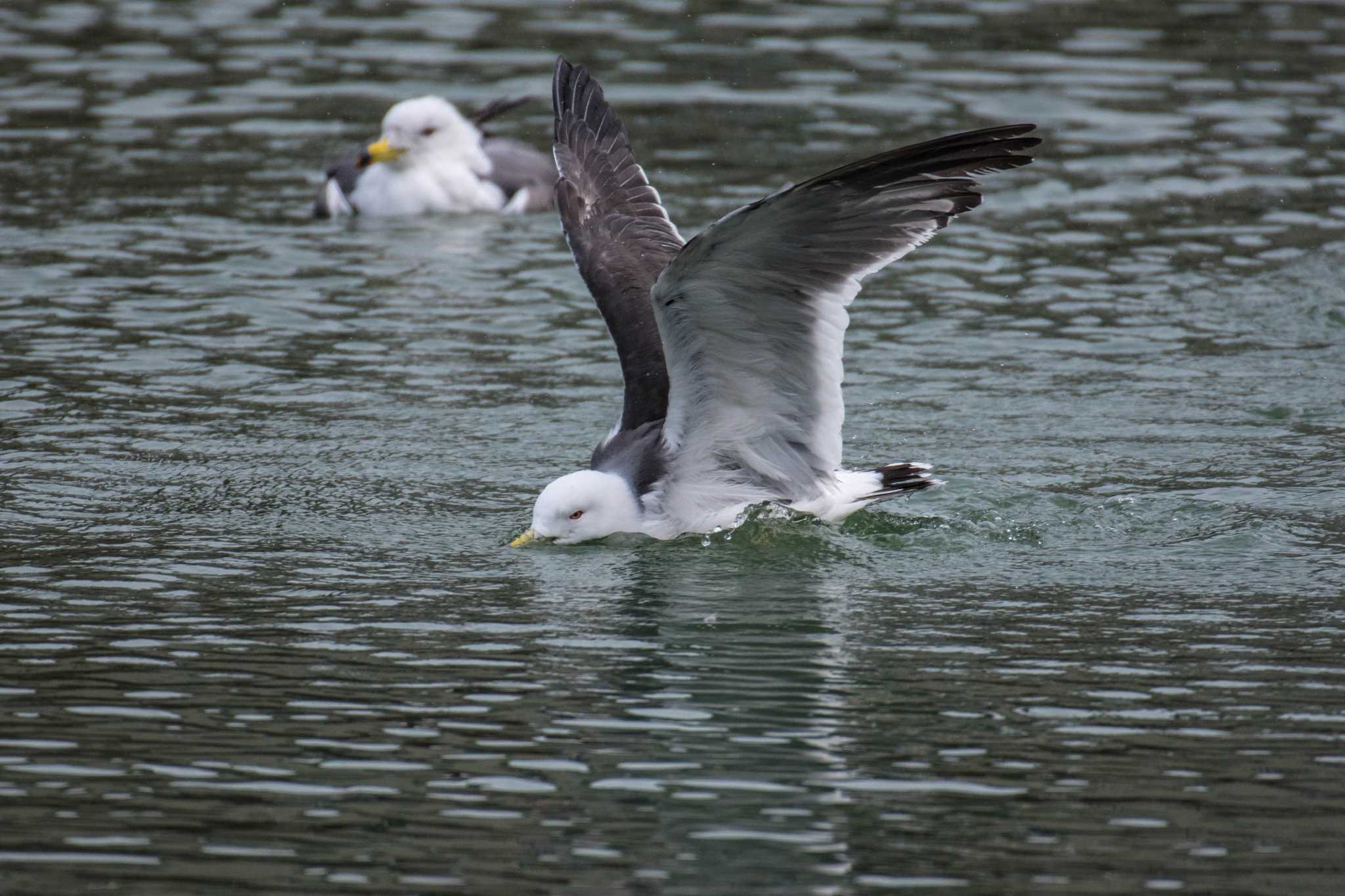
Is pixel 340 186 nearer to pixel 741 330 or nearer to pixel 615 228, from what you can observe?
pixel 615 228

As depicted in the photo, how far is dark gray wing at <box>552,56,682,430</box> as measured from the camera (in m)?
8.59

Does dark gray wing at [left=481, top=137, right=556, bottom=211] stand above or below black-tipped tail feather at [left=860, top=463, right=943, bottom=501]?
above

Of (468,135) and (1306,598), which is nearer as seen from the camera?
(1306,598)

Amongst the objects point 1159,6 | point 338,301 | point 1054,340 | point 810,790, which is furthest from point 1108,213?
point 810,790

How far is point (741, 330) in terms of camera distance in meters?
7.70

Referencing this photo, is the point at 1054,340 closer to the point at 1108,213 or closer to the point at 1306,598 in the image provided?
the point at 1108,213

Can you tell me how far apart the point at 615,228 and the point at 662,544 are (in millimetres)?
1699

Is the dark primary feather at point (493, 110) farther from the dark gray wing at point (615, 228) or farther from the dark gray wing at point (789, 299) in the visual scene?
the dark gray wing at point (789, 299)

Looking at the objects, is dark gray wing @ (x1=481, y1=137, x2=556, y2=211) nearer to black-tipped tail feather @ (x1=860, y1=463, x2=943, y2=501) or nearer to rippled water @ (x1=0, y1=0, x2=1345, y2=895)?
rippled water @ (x1=0, y1=0, x2=1345, y2=895)

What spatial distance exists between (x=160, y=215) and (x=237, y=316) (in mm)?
2376

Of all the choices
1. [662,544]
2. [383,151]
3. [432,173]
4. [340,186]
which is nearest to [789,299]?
[662,544]

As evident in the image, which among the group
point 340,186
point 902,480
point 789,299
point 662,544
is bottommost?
point 662,544

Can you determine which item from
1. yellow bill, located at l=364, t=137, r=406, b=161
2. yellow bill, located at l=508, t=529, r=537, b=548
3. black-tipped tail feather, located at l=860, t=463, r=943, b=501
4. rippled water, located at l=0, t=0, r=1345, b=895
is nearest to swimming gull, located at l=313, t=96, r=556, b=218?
yellow bill, located at l=364, t=137, r=406, b=161

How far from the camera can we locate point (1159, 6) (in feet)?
63.8
